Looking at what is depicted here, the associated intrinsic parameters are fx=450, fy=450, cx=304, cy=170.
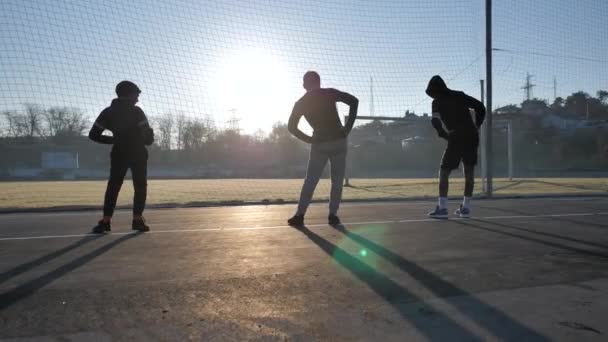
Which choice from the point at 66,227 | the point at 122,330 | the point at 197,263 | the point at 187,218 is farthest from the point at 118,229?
the point at 122,330

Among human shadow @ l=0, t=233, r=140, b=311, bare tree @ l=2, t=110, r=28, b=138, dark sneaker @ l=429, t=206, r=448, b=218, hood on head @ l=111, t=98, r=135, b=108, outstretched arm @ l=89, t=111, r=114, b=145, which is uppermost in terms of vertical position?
bare tree @ l=2, t=110, r=28, b=138

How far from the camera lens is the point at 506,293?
2131mm

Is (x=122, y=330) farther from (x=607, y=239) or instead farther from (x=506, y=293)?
(x=607, y=239)

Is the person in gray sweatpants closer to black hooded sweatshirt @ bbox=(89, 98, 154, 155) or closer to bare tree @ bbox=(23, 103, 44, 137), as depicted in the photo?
black hooded sweatshirt @ bbox=(89, 98, 154, 155)

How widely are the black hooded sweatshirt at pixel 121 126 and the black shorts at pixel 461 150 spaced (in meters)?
3.36

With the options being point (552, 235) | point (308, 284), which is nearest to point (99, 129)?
point (308, 284)

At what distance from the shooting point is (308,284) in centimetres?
230

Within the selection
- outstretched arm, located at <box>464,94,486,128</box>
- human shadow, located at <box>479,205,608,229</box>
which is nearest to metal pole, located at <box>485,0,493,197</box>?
human shadow, located at <box>479,205,608,229</box>

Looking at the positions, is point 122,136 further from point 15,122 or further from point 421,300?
point 15,122

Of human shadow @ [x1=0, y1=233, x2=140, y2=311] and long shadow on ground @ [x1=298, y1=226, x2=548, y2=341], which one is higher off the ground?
human shadow @ [x1=0, y1=233, x2=140, y2=311]

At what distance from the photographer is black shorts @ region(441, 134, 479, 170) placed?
16.8 feet

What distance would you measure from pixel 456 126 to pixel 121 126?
357 cm

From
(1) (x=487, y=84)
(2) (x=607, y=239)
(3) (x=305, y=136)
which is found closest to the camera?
(2) (x=607, y=239)

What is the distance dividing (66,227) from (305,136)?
2.57 metres
